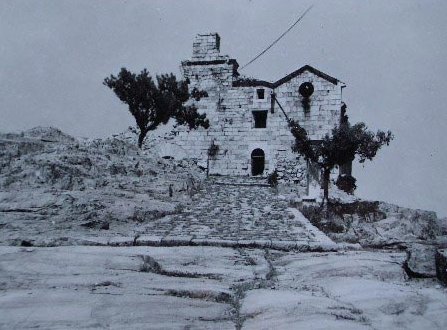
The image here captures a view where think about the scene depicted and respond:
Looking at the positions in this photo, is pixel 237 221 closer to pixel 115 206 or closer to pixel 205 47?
pixel 115 206

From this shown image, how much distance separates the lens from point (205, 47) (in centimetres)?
2948

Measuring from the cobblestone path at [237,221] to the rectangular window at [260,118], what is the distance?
39.1ft

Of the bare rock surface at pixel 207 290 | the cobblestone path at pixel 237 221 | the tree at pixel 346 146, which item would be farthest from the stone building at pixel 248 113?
the bare rock surface at pixel 207 290

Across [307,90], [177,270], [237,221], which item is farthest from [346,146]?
[177,270]

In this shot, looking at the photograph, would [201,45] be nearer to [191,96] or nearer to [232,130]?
[191,96]

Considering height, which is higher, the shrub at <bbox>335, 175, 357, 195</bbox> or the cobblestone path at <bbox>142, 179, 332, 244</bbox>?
the shrub at <bbox>335, 175, 357, 195</bbox>

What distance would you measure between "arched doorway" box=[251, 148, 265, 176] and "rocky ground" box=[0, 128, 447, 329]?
17.2 metres

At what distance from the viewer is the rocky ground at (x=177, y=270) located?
364cm

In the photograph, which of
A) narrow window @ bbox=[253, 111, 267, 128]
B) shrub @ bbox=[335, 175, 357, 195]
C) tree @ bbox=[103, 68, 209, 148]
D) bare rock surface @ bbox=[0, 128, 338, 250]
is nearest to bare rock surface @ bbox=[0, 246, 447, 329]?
bare rock surface @ bbox=[0, 128, 338, 250]

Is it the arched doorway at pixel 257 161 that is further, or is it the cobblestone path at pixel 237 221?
the arched doorway at pixel 257 161

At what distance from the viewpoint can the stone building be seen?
27734mm

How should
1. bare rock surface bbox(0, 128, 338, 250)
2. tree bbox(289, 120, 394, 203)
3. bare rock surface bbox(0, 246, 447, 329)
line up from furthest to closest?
1. tree bbox(289, 120, 394, 203)
2. bare rock surface bbox(0, 128, 338, 250)
3. bare rock surface bbox(0, 246, 447, 329)

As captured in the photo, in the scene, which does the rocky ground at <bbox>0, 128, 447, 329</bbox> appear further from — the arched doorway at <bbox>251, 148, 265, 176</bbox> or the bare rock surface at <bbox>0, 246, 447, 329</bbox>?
the arched doorway at <bbox>251, 148, 265, 176</bbox>

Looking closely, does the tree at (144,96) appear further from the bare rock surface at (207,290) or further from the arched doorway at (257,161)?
the bare rock surface at (207,290)
